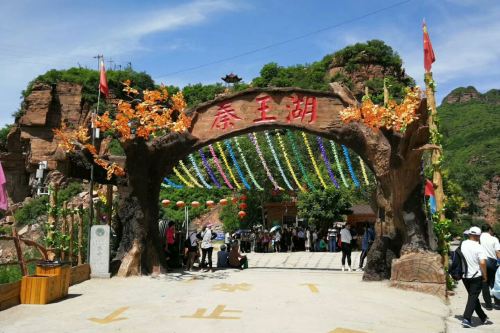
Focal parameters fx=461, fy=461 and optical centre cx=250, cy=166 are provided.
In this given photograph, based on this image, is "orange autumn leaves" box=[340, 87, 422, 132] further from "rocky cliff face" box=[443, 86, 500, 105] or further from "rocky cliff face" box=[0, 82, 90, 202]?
"rocky cliff face" box=[443, 86, 500, 105]

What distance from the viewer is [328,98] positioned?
10078 mm

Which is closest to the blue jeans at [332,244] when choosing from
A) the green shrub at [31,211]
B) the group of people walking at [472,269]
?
the group of people walking at [472,269]

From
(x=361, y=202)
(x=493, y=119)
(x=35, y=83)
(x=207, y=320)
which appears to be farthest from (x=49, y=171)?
(x=493, y=119)

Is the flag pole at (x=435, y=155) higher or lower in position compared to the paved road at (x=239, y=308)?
higher

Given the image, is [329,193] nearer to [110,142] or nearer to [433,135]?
[433,135]

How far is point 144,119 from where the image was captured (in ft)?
32.8

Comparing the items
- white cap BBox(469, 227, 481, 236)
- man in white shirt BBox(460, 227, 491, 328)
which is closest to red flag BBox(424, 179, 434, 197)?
white cap BBox(469, 227, 481, 236)

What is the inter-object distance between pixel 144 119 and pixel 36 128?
3313 centimetres

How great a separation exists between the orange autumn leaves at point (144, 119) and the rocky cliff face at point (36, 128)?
30163 mm

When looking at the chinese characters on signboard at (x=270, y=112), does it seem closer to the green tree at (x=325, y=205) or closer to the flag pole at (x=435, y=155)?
the flag pole at (x=435, y=155)

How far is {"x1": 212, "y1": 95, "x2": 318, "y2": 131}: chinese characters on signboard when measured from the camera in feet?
33.3

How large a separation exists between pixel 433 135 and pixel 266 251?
1100cm

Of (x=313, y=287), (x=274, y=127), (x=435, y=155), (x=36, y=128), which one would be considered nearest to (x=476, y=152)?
(x=36, y=128)

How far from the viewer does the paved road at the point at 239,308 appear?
223 inches
